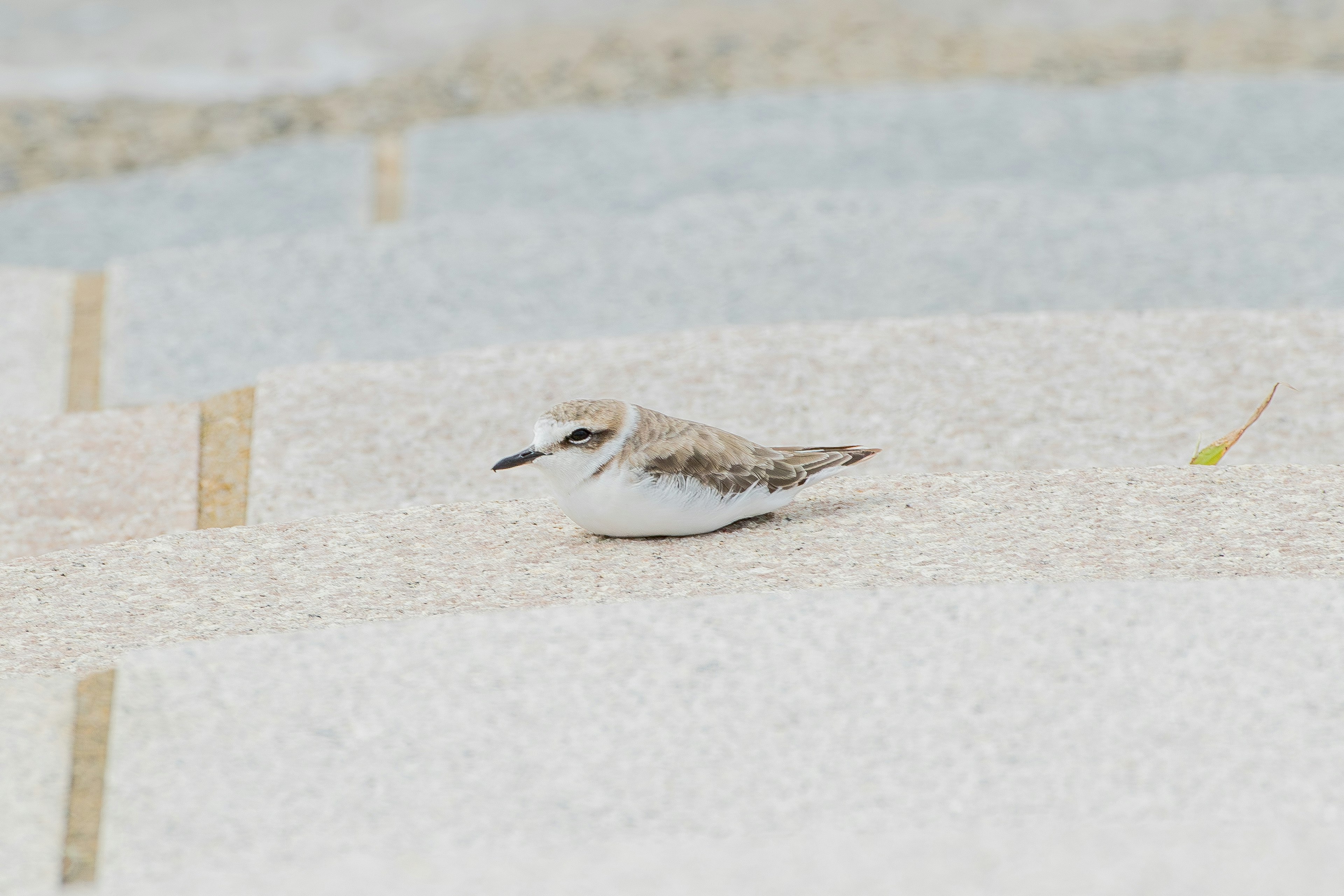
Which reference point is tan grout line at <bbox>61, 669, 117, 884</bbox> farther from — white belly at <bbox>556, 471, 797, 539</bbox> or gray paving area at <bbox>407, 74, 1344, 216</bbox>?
gray paving area at <bbox>407, 74, 1344, 216</bbox>

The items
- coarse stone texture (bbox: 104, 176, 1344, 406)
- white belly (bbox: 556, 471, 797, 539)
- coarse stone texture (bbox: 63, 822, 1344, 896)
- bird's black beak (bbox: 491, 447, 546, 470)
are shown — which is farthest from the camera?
coarse stone texture (bbox: 104, 176, 1344, 406)

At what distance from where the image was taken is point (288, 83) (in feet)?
42.8

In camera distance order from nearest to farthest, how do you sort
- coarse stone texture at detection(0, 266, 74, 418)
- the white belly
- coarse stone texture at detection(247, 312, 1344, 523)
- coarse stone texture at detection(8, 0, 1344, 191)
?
the white belly < coarse stone texture at detection(247, 312, 1344, 523) < coarse stone texture at detection(0, 266, 74, 418) < coarse stone texture at detection(8, 0, 1344, 191)

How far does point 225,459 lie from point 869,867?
4.28 metres

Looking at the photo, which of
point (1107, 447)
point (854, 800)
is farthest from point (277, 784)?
point (1107, 447)

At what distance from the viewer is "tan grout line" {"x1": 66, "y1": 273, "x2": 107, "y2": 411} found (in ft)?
25.3

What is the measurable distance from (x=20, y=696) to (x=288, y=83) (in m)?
9.95

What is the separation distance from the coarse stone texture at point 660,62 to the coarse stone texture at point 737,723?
8.53 m

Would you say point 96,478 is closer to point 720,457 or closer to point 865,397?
point 720,457

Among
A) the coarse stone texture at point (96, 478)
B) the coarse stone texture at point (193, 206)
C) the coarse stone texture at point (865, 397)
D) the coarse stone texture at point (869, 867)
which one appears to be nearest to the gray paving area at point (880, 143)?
Answer: the coarse stone texture at point (193, 206)

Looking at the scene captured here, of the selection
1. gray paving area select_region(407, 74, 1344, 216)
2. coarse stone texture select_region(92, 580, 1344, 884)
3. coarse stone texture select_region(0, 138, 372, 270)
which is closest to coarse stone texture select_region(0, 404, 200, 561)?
coarse stone texture select_region(92, 580, 1344, 884)

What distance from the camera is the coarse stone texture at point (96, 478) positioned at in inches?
241

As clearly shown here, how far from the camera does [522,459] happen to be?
4.48 meters

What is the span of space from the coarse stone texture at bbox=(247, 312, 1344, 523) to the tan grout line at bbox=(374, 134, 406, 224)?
2.83 m
